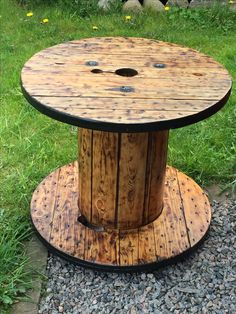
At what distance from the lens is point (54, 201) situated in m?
3.30

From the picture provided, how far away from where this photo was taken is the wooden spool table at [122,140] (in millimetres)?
2443

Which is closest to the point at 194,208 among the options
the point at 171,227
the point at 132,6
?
the point at 171,227

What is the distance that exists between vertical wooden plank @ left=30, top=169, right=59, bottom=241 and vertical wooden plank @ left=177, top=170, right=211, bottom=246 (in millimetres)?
814

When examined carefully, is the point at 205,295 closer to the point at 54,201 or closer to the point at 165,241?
the point at 165,241

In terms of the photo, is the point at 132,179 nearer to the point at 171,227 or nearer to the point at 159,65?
the point at 171,227

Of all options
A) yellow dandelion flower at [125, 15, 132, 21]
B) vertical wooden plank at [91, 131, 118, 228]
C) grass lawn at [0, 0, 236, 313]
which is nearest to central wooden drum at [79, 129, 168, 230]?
vertical wooden plank at [91, 131, 118, 228]

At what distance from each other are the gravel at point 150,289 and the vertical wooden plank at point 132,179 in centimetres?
33

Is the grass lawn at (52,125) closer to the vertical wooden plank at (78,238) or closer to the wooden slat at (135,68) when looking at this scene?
the vertical wooden plank at (78,238)

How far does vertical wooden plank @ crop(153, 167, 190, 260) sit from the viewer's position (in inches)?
116

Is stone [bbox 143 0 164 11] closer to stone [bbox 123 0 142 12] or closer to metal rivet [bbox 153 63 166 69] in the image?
stone [bbox 123 0 142 12]

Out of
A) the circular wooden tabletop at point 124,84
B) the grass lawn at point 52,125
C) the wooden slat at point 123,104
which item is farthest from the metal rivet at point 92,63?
the grass lawn at point 52,125

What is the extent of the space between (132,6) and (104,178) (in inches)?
146

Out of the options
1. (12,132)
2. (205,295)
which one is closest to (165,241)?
(205,295)

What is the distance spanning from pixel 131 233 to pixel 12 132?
1.49 m
